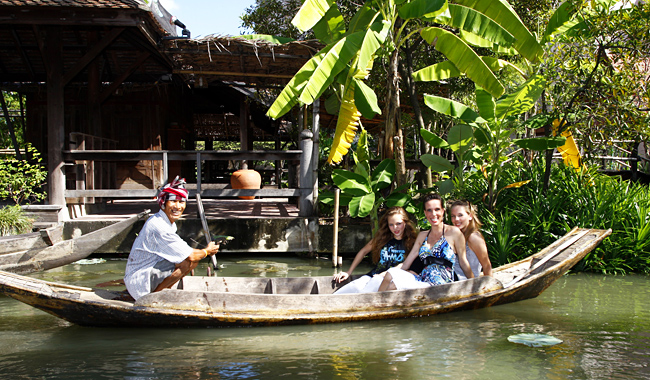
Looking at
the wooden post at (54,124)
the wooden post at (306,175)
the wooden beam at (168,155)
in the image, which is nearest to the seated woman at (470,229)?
the wooden post at (306,175)

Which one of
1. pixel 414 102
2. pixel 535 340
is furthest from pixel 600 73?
pixel 535 340

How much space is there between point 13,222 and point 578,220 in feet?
28.3

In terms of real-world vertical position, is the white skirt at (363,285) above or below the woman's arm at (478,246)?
below

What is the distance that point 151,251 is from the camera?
17.6 feet

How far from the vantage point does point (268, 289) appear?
6.32 meters

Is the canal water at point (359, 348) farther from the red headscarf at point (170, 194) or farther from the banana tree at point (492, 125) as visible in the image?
the banana tree at point (492, 125)

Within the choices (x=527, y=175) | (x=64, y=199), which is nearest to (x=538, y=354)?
(x=527, y=175)

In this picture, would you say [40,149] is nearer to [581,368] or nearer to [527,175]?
[527,175]

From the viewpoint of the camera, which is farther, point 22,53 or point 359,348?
point 22,53

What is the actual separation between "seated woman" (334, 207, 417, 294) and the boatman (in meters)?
1.63

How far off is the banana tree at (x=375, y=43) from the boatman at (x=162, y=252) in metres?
2.46

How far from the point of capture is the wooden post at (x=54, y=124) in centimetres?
930

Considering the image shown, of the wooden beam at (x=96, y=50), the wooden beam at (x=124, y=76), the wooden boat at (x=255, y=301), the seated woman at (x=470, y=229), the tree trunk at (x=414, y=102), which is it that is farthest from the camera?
the wooden beam at (x=124, y=76)

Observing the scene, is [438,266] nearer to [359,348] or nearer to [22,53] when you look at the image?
[359,348]
